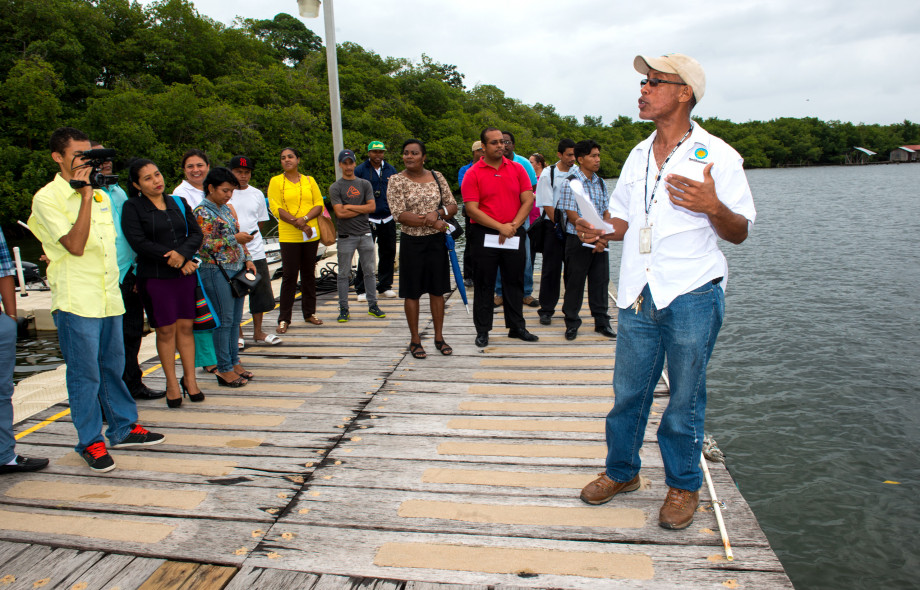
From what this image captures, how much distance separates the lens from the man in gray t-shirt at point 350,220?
6.61 meters

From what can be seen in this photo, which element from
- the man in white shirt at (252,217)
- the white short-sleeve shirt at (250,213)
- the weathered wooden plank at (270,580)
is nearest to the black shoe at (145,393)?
the man in white shirt at (252,217)

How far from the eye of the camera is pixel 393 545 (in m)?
2.59

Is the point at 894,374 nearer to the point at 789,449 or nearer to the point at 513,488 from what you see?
the point at 789,449

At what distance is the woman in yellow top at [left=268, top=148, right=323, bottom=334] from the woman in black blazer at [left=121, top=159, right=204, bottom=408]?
6.63 feet

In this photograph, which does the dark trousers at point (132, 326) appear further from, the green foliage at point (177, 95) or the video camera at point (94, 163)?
the green foliage at point (177, 95)

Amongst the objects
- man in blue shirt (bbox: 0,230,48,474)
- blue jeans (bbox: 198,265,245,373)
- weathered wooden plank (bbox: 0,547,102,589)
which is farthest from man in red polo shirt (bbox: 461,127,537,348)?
weathered wooden plank (bbox: 0,547,102,589)

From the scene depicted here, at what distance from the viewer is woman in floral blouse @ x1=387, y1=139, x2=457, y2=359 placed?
5.18 metres

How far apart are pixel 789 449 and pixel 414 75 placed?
5842cm

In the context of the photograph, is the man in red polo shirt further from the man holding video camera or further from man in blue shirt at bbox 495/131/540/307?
the man holding video camera

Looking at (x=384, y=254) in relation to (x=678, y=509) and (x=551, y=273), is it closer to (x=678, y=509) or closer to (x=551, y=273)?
(x=551, y=273)

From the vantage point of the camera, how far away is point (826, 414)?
23.9 feet

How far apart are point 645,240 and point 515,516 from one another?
→ 1.45m

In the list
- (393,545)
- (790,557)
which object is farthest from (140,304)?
(790,557)

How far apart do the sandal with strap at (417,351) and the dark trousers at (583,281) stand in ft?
5.25
